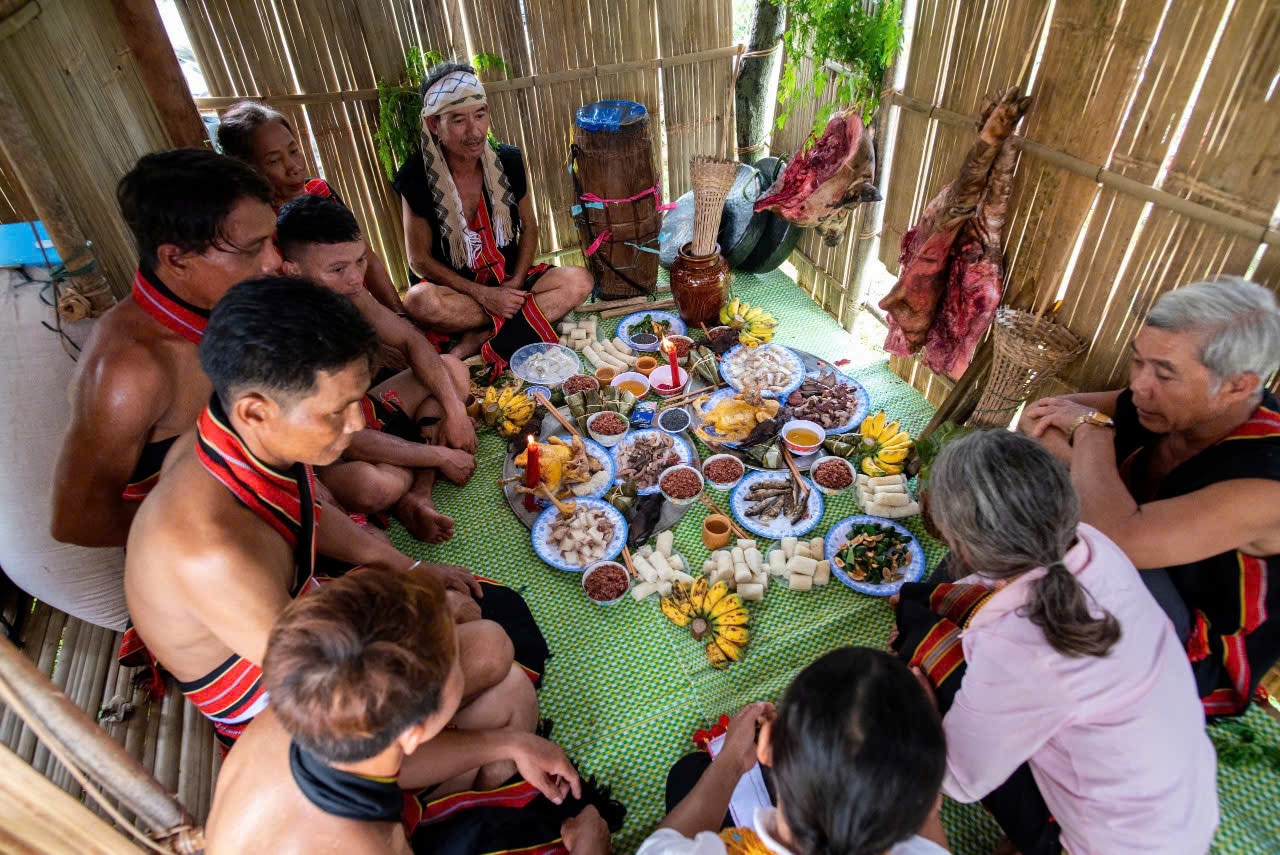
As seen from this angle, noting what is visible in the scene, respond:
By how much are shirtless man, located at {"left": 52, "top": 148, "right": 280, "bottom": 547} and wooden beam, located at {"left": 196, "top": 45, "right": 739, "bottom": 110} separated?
265 cm

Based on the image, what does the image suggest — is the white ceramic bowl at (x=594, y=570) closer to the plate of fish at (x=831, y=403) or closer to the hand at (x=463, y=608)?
the hand at (x=463, y=608)

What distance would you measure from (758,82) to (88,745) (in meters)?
6.36

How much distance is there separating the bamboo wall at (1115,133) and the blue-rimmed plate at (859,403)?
1.05m

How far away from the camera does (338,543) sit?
291 cm

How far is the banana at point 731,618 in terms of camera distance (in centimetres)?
316

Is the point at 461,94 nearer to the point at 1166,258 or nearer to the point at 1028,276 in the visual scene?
the point at 1028,276

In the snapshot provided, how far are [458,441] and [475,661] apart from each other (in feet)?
6.50

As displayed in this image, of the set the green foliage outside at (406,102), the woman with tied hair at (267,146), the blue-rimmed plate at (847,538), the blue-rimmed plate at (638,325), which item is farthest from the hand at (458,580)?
the green foliage outside at (406,102)

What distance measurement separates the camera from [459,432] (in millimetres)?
4211

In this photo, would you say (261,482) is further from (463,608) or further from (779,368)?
(779,368)

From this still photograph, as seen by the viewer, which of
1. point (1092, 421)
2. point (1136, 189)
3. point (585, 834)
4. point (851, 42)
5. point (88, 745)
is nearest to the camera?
point (88, 745)

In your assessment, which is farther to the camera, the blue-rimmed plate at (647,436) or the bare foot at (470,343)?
the bare foot at (470,343)

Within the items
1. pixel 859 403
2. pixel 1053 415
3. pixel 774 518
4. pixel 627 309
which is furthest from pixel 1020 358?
pixel 627 309

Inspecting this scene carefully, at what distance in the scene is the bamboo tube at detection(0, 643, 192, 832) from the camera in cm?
153
